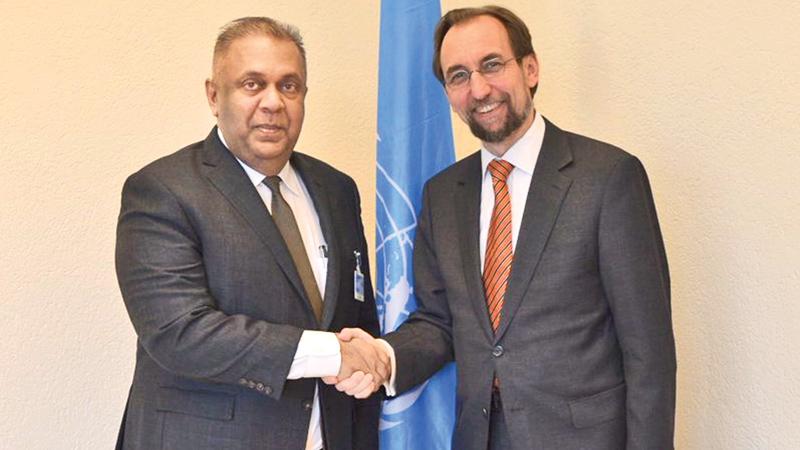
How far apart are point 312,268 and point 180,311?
390 millimetres

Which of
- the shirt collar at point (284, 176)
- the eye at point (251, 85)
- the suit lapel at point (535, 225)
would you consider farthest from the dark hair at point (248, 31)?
the suit lapel at point (535, 225)

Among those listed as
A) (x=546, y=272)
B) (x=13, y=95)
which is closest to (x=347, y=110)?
(x=13, y=95)

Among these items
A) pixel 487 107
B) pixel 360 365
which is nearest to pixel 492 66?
pixel 487 107

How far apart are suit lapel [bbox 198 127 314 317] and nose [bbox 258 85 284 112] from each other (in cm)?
17

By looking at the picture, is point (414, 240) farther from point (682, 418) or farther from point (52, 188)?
point (52, 188)

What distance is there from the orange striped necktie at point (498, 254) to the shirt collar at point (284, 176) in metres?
0.57

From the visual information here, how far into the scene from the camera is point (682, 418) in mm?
2594

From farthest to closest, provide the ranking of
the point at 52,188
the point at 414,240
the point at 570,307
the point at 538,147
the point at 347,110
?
the point at 347,110 < the point at 52,188 < the point at 414,240 < the point at 538,147 < the point at 570,307

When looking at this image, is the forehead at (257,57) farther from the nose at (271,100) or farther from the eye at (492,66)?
the eye at (492,66)

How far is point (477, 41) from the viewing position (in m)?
2.32

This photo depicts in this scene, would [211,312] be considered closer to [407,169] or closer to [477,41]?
[407,169]

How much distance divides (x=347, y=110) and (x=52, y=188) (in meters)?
1.24

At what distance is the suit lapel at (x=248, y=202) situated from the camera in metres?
2.13

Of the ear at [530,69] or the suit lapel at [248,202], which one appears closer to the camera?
the suit lapel at [248,202]
